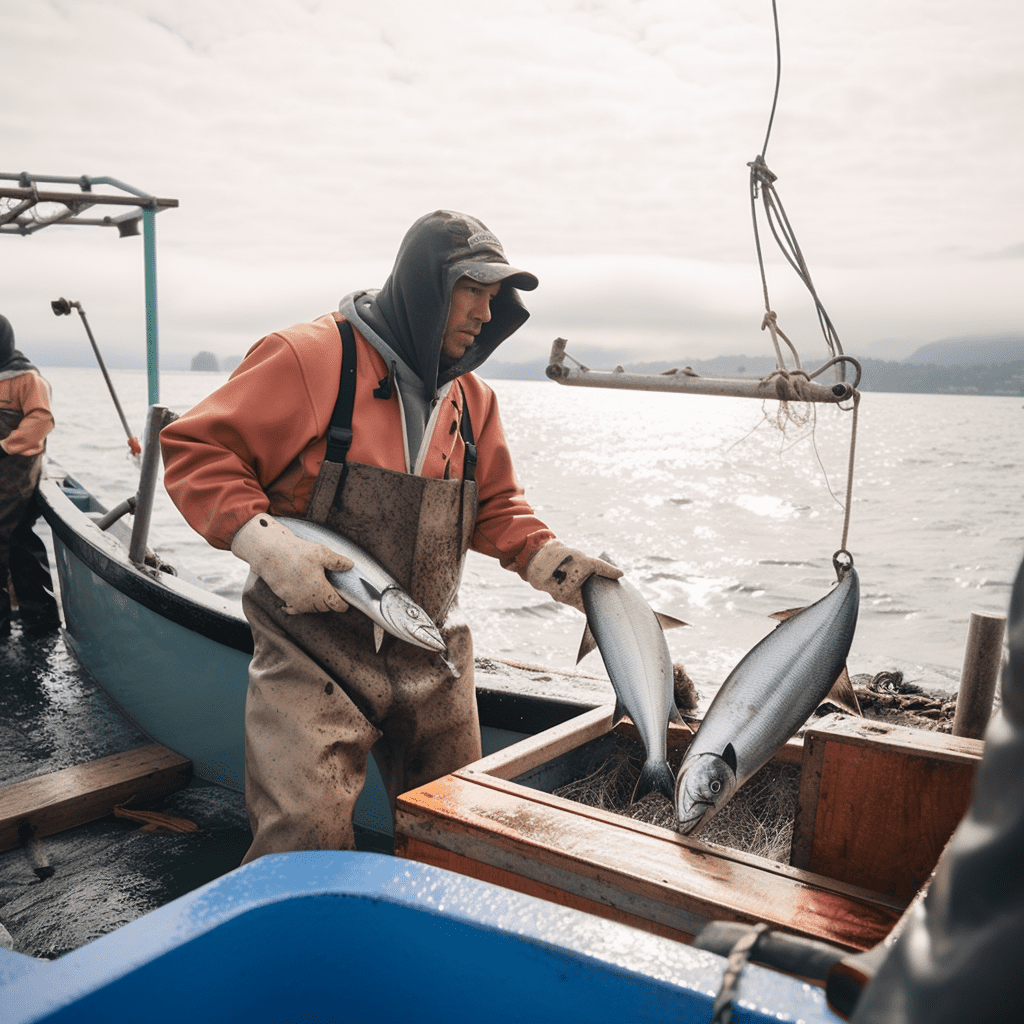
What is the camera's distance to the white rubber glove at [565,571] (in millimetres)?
2855

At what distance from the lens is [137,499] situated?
16.6ft

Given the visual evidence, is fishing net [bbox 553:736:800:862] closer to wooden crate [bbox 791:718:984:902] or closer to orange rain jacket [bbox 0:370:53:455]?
wooden crate [bbox 791:718:984:902]

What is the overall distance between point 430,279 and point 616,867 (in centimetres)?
174

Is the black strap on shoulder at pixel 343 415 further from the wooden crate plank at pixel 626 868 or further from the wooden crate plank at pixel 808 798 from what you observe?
the wooden crate plank at pixel 808 798

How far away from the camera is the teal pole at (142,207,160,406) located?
6379mm

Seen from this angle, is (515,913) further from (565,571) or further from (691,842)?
(565,571)

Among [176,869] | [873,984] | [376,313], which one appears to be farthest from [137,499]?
[873,984]

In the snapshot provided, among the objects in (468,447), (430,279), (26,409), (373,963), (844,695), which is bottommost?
(373,963)

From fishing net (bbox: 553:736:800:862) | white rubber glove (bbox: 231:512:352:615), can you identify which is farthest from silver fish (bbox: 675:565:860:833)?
white rubber glove (bbox: 231:512:352:615)

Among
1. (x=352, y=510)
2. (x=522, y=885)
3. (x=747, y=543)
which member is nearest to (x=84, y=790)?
(x=352, y=510)

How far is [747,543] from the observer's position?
66.6ft

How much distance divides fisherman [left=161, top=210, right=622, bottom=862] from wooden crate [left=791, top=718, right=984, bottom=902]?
1.03 m

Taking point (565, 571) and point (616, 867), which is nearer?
point (616, 867)

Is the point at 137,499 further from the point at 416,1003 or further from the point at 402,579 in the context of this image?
the point at 416,1003
